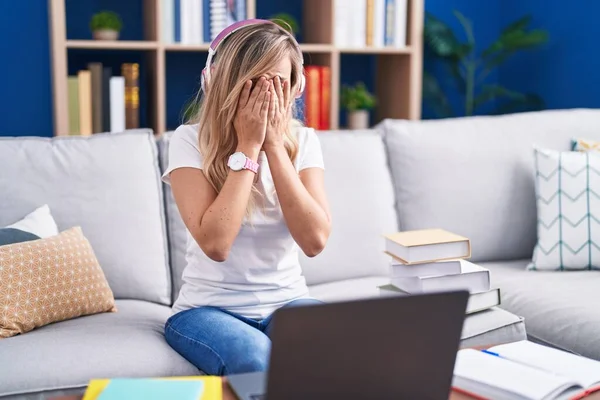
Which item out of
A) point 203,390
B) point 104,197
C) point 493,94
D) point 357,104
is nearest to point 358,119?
point 357,104

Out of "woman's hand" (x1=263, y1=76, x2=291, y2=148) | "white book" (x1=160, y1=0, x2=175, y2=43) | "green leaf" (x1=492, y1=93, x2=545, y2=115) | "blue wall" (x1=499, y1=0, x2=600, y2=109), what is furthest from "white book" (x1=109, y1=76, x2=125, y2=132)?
"blue wall" (x1=499, y1=0, x2=600, y2=109)

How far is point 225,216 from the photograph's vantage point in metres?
1.57

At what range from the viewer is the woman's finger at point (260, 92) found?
1.65m

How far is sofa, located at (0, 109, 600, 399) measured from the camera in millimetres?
1638

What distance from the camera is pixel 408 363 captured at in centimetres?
95

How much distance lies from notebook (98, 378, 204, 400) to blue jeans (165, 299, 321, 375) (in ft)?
1.17

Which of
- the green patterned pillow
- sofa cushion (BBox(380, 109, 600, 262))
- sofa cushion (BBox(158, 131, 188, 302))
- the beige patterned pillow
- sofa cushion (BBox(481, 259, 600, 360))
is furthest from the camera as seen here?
sofa cushion (BBox(380, 109, 600, 262))

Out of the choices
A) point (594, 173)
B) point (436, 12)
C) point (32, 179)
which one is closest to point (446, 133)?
point (594, 173)

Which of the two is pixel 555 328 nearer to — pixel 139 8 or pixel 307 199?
pixel 307 199

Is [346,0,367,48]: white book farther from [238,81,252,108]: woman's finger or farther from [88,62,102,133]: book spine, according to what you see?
[238,81,252,108]: woman's finger

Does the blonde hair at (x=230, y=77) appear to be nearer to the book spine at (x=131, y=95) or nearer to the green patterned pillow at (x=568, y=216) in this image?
the green patterned pillow at (x=568, y=216)

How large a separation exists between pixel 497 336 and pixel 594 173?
686 mm

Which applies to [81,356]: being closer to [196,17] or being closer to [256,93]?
[256,93]

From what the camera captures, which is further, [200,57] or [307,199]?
[200,57]
